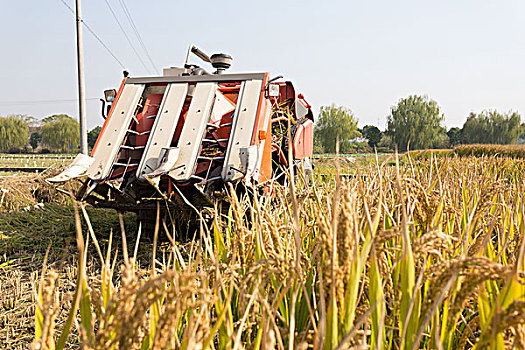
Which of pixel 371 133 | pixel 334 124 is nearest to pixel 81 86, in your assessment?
pixel 334 124

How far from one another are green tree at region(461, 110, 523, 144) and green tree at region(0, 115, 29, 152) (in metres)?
65.2

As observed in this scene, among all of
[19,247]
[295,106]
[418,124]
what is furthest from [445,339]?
[418,124]

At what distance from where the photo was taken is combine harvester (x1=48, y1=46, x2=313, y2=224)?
13.6 ft

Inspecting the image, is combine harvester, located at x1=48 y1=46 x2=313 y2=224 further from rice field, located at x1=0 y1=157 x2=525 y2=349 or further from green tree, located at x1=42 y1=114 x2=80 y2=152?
green tree, located at x1=42 y1=114 x2=80 y2=152

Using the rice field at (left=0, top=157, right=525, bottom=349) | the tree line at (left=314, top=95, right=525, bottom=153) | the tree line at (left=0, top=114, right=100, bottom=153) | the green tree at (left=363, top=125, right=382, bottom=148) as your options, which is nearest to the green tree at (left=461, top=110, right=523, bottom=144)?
the tree line at (left=314, top=95, right=525, bottom=153)

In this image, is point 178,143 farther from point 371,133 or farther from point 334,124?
point 371,133

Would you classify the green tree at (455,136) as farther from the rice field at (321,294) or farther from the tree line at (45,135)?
the rice field at (321,294)

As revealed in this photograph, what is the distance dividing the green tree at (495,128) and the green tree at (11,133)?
65.2 meters

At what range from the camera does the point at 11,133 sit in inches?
2125

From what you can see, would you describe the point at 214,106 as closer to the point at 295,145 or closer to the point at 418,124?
the point at 295,145

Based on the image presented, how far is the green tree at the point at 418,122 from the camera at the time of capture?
63.1m

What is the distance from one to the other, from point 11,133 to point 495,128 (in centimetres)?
6895

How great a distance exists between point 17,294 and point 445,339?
3242 mm

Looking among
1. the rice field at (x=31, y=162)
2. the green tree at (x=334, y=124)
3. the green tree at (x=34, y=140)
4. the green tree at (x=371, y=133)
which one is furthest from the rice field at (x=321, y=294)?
the green tree at (x=34, y=140)
